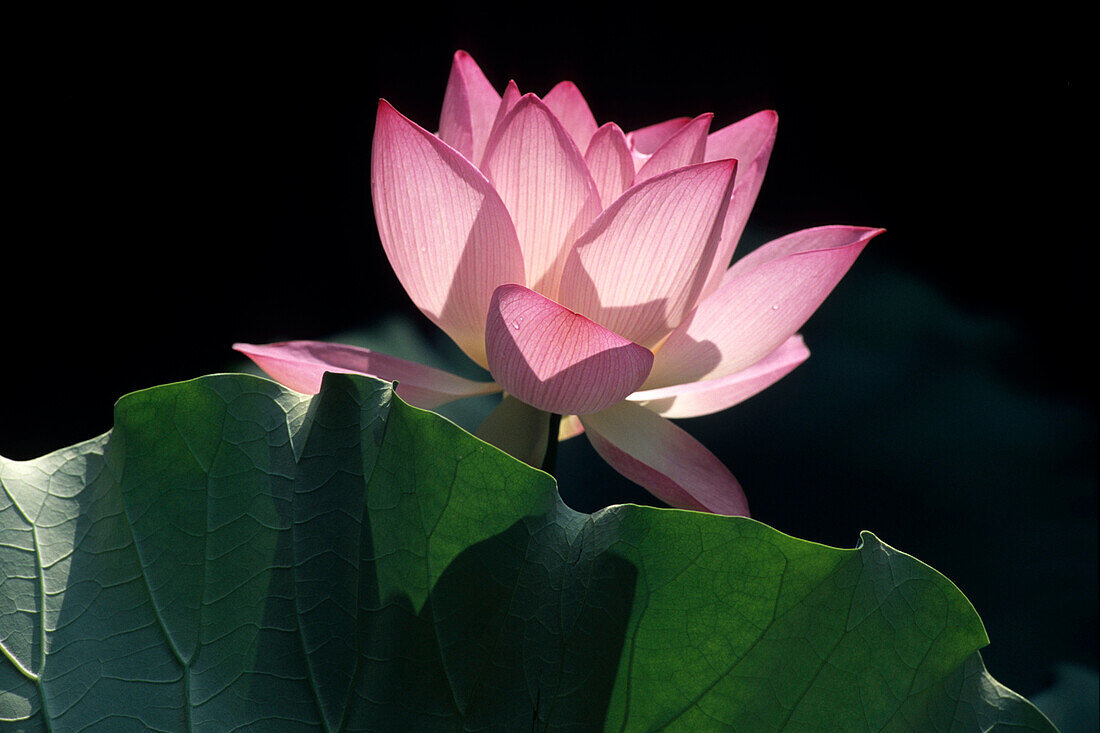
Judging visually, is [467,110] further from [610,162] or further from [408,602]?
[408,602]

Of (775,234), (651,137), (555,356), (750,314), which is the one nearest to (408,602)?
(555,356)

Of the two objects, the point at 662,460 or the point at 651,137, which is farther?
the point at 651,137

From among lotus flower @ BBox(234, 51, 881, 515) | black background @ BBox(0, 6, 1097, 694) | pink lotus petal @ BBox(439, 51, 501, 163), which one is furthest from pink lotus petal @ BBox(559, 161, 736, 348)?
black background @ BBox(0, 6, 1097, 694)

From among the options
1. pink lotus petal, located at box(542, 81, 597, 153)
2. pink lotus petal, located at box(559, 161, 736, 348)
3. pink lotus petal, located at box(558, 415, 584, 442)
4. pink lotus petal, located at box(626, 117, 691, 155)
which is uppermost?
pink lotus petal, located at box(542, 81, 597, 153)

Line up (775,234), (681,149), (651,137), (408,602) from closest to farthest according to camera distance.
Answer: (408,602), (681,149), (651,137), (775,234)

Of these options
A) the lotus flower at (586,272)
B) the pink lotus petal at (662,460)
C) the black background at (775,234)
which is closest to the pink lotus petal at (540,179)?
the lotus flower at (586,272)

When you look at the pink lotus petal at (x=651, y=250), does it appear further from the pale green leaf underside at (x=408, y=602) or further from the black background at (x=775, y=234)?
the black background at (x=775, y=234)

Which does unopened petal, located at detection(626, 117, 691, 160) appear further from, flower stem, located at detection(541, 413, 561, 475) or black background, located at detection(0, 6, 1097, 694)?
black background, located at detection(0, 6, 1097, 694)
